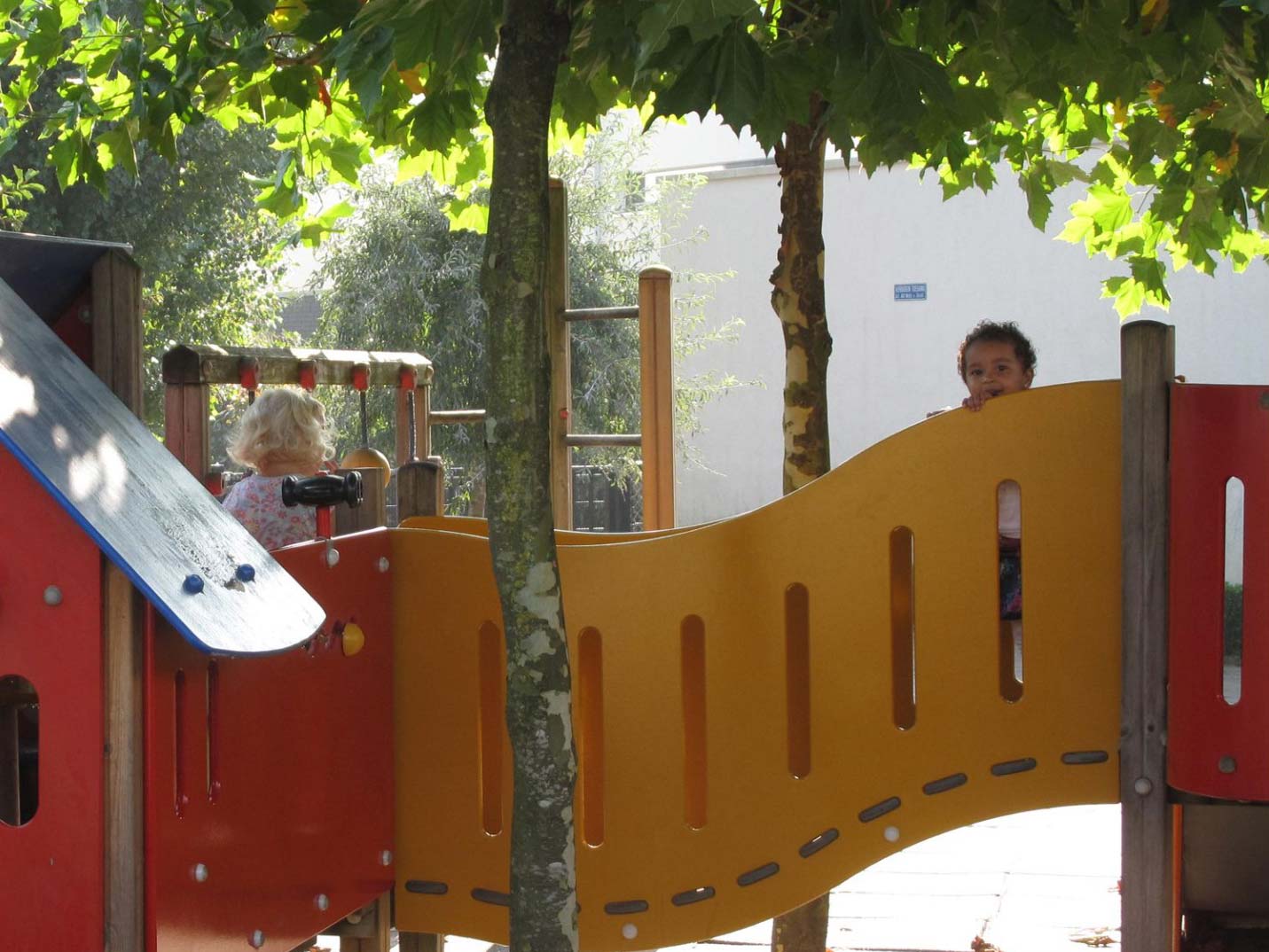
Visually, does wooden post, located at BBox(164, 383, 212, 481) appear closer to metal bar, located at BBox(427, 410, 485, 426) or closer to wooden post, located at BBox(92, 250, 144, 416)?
wooden post, located at BBox(92, 250, 144, 416)

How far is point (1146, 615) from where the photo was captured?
10.3 ft

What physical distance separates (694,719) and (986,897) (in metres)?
2.30

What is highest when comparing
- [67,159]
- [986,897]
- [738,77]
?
[67,159]

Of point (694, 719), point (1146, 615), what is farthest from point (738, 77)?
point (694, 719)

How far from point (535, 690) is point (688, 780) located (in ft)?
4.61

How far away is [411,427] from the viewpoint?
5.29 m

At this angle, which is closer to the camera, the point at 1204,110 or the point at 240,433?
the point at 1204,110

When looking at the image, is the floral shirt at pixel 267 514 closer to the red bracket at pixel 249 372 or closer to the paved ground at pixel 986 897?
the red bracket at pixel 249 372

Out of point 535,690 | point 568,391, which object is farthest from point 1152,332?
point 568,391

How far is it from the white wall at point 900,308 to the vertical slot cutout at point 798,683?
12.7 m

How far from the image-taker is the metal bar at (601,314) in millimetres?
6039

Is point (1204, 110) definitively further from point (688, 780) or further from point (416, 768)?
point (416, 768)

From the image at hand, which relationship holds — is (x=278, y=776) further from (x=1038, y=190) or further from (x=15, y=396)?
(x=1038, y=190)

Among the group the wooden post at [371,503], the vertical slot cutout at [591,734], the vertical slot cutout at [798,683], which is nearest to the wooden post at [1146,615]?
the vertical slot cutout at [798,683]
